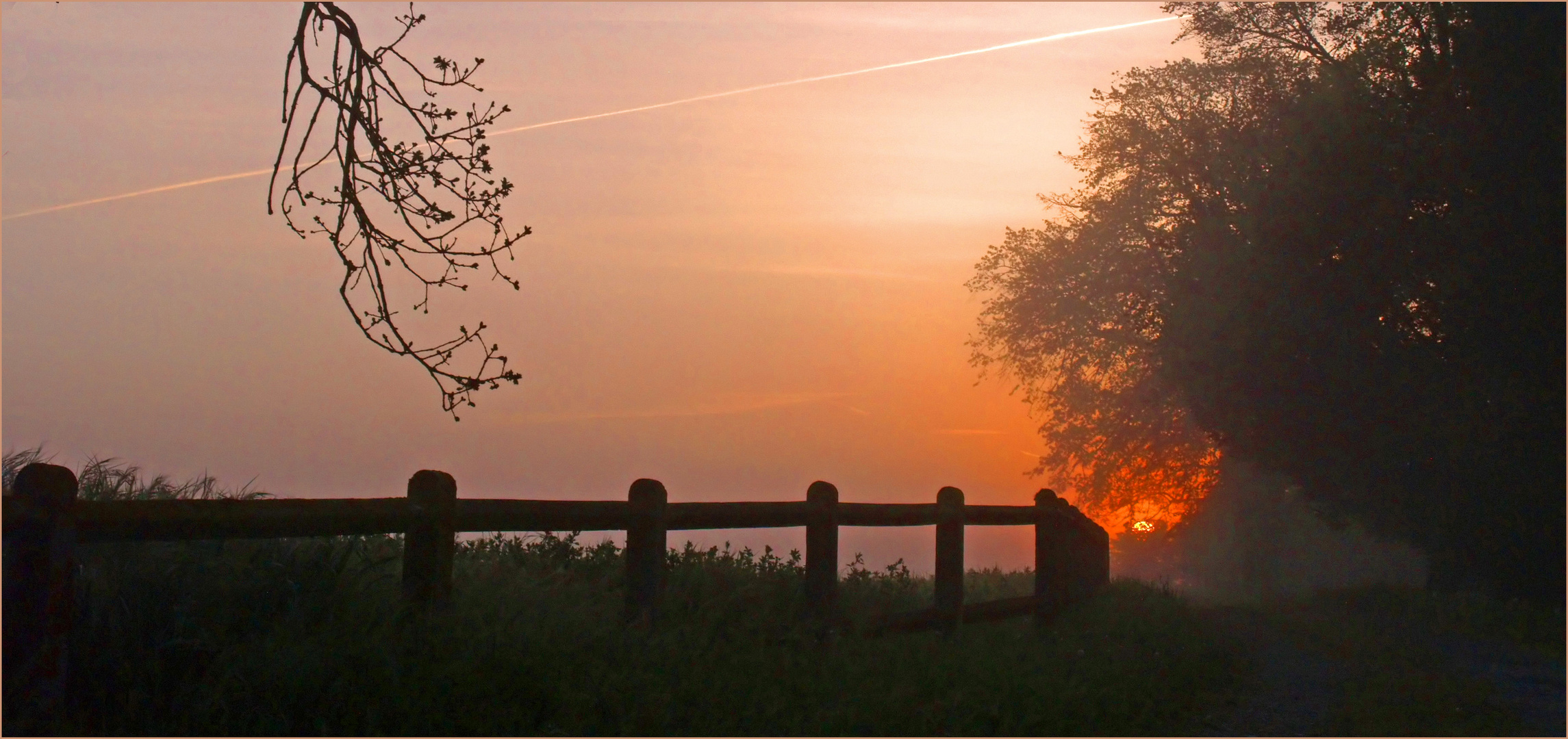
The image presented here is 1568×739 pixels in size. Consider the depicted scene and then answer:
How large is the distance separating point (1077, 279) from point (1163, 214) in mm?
2952

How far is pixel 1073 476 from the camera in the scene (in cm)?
2836

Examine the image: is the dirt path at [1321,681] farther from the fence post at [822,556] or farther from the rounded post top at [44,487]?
the rounded post top at [44,487]

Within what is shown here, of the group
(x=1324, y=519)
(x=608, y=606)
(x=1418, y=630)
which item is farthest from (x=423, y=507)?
(x=1324, y=519)

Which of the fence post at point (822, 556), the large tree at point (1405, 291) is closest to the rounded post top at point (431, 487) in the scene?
the fence post at point (822, 556)

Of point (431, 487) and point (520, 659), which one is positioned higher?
point (431, 487)

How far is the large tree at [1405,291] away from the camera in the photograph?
16.0 meters

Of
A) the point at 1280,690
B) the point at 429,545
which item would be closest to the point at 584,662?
the point at 429,545

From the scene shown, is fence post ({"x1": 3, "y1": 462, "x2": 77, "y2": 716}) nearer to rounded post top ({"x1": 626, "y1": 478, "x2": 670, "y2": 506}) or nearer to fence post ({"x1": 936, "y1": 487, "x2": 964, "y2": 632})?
rounded post top ({"x1": 626, "y1": 478, "x2": 670, "y2": 506})

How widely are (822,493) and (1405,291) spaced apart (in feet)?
41.7

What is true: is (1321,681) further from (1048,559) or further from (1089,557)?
(1089,557)

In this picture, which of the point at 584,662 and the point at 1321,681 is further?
the point at 1321,681

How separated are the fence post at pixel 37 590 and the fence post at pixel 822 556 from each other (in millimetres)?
4847

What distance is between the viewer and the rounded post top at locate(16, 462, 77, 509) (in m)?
4.69

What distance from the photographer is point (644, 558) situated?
7121mm
